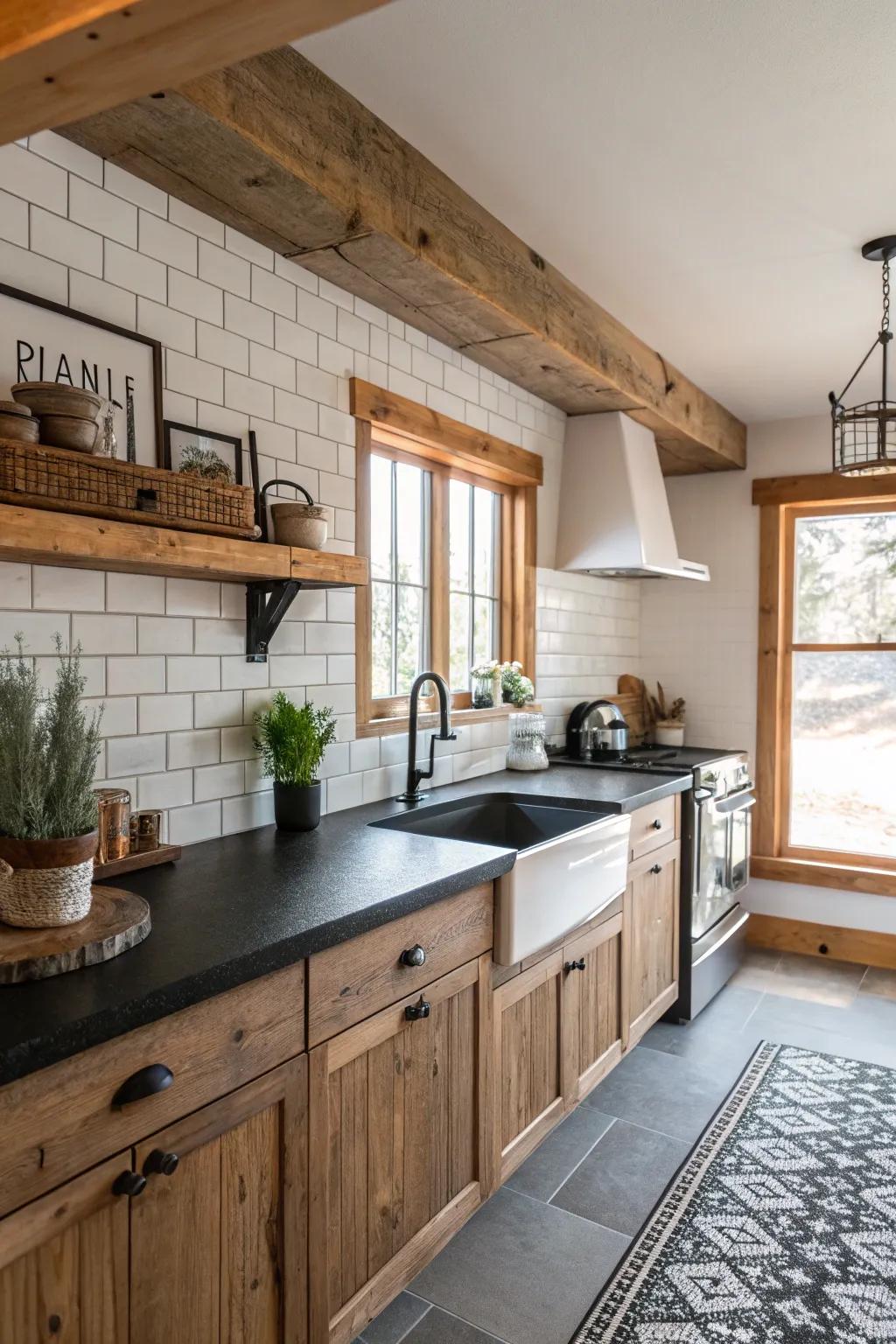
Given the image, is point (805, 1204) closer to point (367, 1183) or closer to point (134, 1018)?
point (367, 1183)

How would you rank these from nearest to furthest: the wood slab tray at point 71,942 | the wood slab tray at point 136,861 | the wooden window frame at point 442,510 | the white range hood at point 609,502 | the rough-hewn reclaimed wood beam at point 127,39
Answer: the rough-hewn reclaimed wood beam at point 127,39 < the wood slab tray at point 71,942 < the wood slab tray at point 136,861 < the wooden window frame at point 442,510 < the white range hood at point 609,502

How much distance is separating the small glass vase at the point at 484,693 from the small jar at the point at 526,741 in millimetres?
100

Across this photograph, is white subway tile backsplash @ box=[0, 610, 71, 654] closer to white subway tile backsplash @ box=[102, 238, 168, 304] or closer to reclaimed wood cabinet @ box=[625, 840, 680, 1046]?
white subway tile backsplash @ box=[102, 238, 168, 304]

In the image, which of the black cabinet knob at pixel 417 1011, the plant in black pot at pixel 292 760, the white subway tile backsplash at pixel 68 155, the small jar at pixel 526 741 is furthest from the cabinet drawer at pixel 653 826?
the white subway tile backsplash at pixel 68 155

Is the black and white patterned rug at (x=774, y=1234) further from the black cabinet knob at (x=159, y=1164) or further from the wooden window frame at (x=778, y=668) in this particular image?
the wooden window frame at (x=778, y=668)

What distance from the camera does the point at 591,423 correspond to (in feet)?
12.5

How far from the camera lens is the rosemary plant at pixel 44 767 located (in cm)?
129

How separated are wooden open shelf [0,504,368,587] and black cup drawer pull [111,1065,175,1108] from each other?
32.2 inches

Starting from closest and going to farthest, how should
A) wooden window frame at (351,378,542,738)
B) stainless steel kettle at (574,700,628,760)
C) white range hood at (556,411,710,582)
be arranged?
wooden window frame at (351,378,542,738) < white range hood at (556,411,710,582) < stainless steel kettle at (574,700,628,760)

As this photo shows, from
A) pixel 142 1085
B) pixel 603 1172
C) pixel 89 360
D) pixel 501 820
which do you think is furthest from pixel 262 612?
pixel 603 1172

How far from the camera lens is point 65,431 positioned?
155 centimetres

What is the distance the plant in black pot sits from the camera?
2.19m

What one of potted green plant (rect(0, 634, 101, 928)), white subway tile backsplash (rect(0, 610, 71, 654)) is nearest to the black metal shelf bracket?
white subway tile backsplash (rect(0, 610, 71, 654))

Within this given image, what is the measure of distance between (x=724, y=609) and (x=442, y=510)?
2.11m
